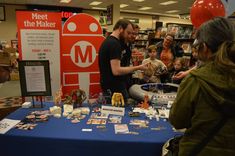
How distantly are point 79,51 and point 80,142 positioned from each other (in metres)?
2.06

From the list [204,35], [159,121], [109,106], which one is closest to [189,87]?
[204,35]

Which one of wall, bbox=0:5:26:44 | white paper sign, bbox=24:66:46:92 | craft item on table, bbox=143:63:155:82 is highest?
wall, bbox=0:5:26:44

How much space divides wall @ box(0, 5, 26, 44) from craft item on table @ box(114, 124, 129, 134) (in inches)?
460

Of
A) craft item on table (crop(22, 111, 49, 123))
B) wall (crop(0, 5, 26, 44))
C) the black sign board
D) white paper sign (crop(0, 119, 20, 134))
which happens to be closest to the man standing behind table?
the black sign board

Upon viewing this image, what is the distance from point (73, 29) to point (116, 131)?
213cm

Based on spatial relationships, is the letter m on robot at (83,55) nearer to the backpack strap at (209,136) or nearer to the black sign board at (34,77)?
the black sign board at (34,77)

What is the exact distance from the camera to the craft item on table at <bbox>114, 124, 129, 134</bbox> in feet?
5.53

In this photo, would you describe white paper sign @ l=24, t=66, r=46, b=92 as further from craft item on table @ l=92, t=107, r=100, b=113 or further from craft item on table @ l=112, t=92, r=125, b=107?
craft item on table @ l=112, t=92, r=125, b=107

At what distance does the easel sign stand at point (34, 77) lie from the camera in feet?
7.03

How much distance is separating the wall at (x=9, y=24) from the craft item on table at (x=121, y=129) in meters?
11.7

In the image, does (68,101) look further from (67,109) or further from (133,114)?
(133,114)

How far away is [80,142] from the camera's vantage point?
5.19 feet

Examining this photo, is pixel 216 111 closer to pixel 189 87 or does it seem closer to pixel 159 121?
pixel 189 87

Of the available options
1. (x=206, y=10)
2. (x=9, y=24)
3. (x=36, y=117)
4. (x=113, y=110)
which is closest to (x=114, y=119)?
(x=113, y=110)
